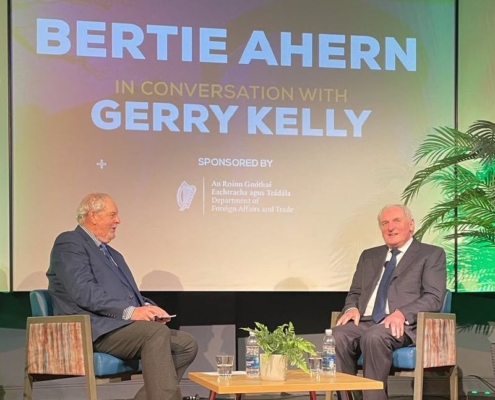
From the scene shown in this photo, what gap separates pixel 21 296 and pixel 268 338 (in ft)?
7.57

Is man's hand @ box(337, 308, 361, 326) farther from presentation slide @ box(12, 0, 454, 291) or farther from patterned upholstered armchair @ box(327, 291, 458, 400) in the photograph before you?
presentation slide @ box(12, 0, 454, 291)

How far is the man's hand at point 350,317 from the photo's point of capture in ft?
16.2

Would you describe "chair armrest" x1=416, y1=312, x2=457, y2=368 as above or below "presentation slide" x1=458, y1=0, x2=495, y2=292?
below

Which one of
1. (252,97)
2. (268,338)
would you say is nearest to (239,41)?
(252,97)

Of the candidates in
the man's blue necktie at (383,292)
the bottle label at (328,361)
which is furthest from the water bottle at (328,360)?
the man's blue necktie at (383,292)

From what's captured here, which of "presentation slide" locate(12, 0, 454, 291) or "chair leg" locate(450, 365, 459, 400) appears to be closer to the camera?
"chair leg" locate(450, 365, 459, 400)

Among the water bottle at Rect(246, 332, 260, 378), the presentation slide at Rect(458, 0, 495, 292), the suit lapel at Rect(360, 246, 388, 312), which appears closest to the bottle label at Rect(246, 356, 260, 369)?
the water bottle at Rect(246, 332, 260, 378)

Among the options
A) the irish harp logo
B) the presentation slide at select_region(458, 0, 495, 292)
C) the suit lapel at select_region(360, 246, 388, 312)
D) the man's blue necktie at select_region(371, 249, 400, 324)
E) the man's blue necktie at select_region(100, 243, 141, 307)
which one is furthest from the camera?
the presentation slide at select_region(458, 0, 495, 292)

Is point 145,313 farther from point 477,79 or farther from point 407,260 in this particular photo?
point 477,79

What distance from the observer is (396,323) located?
4637mm

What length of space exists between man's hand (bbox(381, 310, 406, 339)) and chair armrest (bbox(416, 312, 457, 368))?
0.36 feet

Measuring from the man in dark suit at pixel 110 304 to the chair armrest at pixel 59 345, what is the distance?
121 mm

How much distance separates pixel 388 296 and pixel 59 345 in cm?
182

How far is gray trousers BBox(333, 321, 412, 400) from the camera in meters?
4.56
